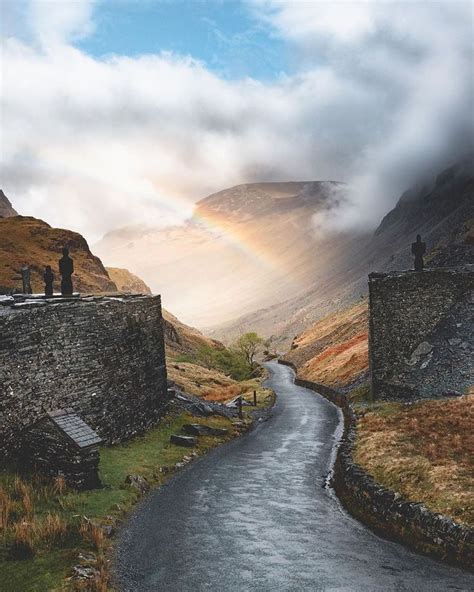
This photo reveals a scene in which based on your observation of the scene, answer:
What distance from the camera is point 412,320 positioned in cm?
4300

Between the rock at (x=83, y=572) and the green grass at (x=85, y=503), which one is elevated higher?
the green grass at (x=85, y=503)

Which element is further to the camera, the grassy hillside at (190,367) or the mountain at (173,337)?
the mountain at (173,337)

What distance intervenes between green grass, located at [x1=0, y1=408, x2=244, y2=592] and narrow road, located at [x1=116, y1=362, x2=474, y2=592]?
3.72ft

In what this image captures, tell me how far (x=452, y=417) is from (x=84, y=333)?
71.9ft

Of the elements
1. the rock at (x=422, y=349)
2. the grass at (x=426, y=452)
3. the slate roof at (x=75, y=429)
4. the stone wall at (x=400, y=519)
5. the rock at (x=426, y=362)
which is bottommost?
the stone wall at (x=400, y=519)

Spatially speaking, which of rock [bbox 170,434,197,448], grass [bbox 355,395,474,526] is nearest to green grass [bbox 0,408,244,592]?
rock [bbox 170,434,197,448]

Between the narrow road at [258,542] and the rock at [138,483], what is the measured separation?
57cm

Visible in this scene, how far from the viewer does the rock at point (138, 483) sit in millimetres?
23766

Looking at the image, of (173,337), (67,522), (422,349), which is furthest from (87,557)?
(173,337)

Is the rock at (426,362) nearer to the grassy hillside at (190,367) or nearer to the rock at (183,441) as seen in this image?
the rock at (183,441)

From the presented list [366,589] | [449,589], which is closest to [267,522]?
[366,589]

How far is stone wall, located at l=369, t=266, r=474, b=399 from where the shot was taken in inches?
1647

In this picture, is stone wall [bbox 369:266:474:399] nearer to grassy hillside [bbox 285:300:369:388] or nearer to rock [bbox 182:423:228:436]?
rock [bbox 182:423:228:436]

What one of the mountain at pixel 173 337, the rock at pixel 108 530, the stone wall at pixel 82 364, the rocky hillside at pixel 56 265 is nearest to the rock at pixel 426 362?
the stone wall at pixel 82 364
